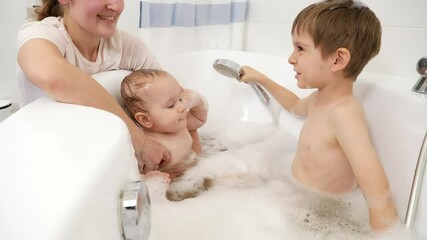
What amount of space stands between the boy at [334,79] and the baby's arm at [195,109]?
36 cm

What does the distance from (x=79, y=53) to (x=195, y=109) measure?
0.42 meters

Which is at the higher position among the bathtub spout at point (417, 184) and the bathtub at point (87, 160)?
the bathtub at point (87, 160)

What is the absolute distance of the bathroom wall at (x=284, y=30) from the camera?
1.16 m

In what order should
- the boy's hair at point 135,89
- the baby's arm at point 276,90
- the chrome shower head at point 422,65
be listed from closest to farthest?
the chrome shower head at point 422,65 → the boy's hair at point 135,89 → the baby's arm at point 276,90

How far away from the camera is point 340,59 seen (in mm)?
909

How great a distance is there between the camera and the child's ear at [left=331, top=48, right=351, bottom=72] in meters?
0.90

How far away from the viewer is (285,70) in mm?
1359

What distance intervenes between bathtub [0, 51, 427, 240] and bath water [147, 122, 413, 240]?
2 centimetres

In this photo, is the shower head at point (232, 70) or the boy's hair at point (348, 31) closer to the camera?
the boy's hair at point (348, 31)

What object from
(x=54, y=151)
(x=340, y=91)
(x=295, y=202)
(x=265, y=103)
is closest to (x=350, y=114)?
(x=340, y=91)

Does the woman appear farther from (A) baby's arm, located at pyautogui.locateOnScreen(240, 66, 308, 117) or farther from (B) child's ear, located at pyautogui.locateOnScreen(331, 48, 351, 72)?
(B) child's ear, located at pyautogui.locateOnScreen(331, 48, 351, 72)

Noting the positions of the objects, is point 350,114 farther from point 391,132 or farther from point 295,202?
point 295,202

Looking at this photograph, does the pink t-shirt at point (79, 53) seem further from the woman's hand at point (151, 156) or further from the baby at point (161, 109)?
the woman's hand at point (151, 156)

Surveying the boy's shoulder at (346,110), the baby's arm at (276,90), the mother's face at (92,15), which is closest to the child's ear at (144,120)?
the mother's face at (92,15)
